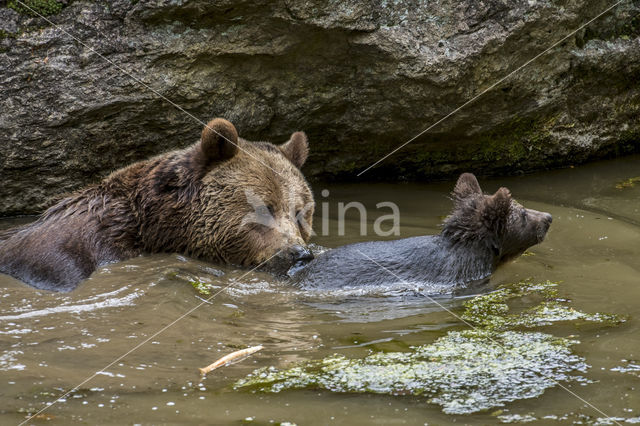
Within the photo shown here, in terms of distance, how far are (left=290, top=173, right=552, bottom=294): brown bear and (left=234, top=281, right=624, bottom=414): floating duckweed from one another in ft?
4.02

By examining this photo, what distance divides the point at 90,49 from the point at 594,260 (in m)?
4.89

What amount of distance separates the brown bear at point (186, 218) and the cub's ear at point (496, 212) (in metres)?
1.51

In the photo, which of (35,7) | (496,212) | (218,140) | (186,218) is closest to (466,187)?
(496,212)

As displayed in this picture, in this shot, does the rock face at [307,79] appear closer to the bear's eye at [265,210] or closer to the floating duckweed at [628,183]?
the floating duckweed at [628,183]

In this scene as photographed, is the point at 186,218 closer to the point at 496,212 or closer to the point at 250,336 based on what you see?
the point at 250,336

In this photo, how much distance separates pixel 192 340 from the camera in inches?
181

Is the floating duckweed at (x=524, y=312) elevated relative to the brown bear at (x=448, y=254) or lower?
lower

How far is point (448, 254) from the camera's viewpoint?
615cm

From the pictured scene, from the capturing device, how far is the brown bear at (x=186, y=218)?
20.5 ft

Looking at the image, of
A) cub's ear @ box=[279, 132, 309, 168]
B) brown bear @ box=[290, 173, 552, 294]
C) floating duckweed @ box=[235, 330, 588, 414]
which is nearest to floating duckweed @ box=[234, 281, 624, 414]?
floating duckweed @ box=[235, 330, 588, 414]

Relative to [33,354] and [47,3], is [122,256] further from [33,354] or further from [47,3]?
[47,3]

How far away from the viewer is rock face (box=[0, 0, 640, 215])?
281 inches

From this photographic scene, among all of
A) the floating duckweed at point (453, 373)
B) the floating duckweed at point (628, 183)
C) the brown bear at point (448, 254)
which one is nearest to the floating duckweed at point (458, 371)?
the floating duckweed at point (453, 373)

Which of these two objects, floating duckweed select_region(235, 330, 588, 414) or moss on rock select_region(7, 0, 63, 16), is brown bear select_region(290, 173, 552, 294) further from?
moss on rock select_region(7, 0, 63, 16)
